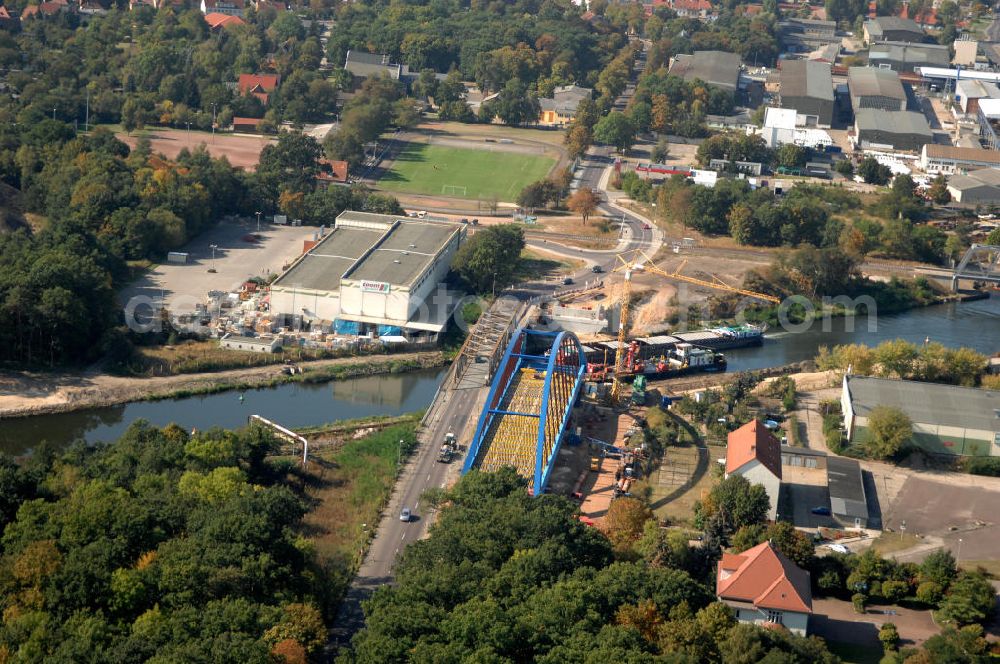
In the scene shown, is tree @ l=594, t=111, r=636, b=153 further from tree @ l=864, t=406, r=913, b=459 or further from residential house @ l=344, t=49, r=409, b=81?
tree @ l=864, t=406, r=913, b=459

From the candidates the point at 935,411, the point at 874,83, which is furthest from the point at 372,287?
the point at 874,83

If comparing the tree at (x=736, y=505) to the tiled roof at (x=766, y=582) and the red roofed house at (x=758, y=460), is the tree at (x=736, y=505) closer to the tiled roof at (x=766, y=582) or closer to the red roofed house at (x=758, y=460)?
the red roofed house at (x=758, y=460)

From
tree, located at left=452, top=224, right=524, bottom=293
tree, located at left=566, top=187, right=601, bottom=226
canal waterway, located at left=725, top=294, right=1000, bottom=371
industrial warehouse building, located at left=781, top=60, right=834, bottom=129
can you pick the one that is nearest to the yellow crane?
canal waterway, located at left=725, top=294, right=1000, bottom=371

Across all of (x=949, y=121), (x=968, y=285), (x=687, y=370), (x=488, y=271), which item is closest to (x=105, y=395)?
(x=488, y=271)

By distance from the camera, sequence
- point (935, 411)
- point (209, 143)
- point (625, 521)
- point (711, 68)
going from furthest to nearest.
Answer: point (711, 68) → point (209, 143) → point (935, 411) → point (625, 521)

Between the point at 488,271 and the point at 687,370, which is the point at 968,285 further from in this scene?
the point at 488,271

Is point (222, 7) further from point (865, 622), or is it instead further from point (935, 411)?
point (865, 622)
